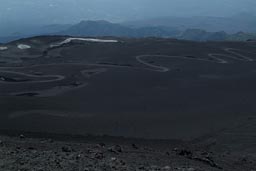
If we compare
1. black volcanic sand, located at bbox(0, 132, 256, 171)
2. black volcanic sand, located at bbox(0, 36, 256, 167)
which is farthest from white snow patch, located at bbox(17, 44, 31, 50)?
black volcanic sand, located at bbox(0, 132, 256, 171)

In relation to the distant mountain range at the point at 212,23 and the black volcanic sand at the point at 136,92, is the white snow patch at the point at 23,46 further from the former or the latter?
the distant mountain range at the point at 212,23

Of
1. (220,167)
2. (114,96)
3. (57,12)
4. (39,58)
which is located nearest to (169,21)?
(57,12)

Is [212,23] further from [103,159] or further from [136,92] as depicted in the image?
[103,159]

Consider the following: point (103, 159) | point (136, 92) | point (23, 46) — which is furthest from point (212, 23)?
point (103, 159)

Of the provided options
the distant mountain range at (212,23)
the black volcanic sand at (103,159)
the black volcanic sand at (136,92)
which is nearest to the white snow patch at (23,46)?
the black volcanic sand at (136,92)

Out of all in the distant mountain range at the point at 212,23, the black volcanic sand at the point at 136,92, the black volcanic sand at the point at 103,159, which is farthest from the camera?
the distant mountain range at the point at 212,23

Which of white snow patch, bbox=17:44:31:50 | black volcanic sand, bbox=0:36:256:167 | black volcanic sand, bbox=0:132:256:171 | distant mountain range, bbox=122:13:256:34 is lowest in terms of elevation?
distant mountain range, bbox=122:13:256:34

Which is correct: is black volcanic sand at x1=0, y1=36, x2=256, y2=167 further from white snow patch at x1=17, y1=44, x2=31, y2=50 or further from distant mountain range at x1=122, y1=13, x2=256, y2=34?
distant mountain range at x1=122, y1=13, x2=256, y2=34

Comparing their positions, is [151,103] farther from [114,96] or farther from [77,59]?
[77,59]
